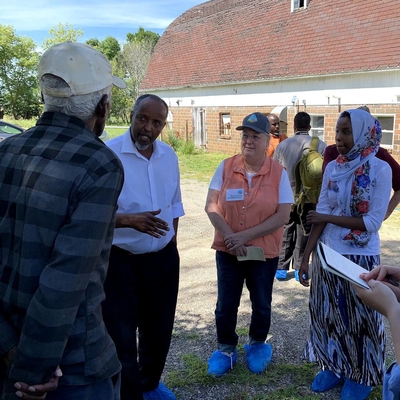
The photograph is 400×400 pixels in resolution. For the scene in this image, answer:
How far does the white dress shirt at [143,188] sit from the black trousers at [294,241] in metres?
2.75

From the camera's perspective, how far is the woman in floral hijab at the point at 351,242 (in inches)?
113

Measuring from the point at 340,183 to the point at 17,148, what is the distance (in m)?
2.14

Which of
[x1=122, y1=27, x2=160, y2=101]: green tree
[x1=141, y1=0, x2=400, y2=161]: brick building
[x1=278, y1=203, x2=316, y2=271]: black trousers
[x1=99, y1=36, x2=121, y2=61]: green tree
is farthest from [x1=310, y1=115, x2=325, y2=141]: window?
[x1=99, y1=36, x2=121, y2=61]: green tree

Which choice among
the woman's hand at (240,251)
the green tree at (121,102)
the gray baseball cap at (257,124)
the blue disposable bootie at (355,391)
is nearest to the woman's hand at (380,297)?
the woman's hand at (240,251)

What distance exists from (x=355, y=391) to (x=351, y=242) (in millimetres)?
1014

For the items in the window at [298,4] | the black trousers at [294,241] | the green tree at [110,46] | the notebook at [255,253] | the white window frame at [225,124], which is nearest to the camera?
the notebook at [255,253]

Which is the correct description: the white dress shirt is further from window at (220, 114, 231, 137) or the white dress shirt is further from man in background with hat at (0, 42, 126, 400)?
window at (220, 114, 231, 137)

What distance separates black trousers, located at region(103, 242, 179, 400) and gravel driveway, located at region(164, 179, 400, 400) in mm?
492

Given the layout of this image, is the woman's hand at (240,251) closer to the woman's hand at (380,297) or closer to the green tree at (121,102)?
the woman's hand at (380,297)

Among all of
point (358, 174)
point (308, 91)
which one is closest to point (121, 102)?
point (308, 91)

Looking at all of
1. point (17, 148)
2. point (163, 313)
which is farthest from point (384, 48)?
point (17, 148)

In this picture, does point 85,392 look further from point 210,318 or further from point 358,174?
point 210,318

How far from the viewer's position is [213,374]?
327 cm

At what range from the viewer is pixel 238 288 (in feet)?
10.8
